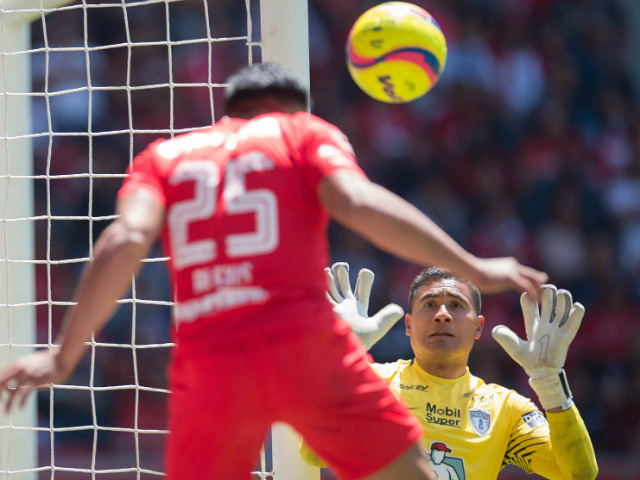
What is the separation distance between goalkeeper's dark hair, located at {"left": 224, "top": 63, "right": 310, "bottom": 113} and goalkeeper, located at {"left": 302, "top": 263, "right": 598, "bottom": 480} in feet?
3.77

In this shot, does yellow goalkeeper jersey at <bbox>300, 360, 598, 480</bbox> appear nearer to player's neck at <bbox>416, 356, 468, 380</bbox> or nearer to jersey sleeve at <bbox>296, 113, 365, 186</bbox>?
player's neck at <bbox>416, 356, 468, 380</bbox>

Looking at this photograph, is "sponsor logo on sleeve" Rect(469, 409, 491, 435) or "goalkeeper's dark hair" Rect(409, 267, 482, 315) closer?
"sponsor logo on sleeve" Rect(469, 409, 491, 435)

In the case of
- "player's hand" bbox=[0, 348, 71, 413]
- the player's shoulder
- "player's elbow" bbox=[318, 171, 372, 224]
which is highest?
"player's elbow" bbox=[318, 171, 372, 224]

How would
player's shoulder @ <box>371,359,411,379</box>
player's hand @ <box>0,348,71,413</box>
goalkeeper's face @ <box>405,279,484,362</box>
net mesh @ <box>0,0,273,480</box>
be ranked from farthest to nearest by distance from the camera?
net mesh @ <box>0,0,273,480</box>, player's shoulder @ <box>371,359,411,379</box>, goalkeeper's face @ <box>405,279,484,362</box>, player's hand @ <box>0,348,71,413</box>

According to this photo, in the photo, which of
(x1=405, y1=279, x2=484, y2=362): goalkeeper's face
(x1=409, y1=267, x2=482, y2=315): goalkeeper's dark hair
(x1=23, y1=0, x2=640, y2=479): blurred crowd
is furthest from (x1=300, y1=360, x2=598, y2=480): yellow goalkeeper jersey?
(x1=23, y1=0, x2=640, y2=479): blurred crowd

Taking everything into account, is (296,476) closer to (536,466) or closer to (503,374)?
(536,466)

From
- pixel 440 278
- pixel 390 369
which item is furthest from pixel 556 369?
pixel 390 369

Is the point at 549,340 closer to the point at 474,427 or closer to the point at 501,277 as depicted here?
→ the point at 474,427

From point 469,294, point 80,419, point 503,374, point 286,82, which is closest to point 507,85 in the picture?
point 503,374

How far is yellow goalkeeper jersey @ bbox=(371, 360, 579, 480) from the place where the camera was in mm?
3449

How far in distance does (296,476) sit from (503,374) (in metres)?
4.50

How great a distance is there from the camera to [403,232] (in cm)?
225

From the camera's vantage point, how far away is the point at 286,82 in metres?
2.56

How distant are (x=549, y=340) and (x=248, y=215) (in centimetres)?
148
